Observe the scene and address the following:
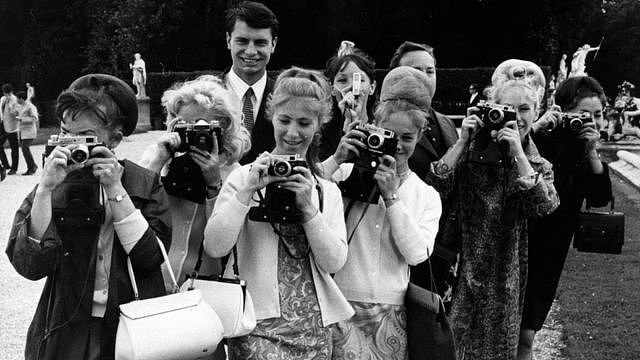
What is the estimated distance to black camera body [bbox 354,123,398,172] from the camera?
2824 millimetres

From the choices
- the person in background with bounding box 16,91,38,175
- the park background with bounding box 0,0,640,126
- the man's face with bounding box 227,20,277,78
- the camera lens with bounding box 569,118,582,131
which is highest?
the park background with bounding box 0,0,640,126

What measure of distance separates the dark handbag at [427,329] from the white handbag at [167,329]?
0.81 metres

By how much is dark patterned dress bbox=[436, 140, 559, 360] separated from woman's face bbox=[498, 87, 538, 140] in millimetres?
244

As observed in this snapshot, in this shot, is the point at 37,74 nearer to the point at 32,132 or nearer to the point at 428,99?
the point at 32,132

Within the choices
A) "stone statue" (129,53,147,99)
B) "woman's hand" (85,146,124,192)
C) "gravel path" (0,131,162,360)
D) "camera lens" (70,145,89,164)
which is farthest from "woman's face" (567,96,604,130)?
"stone statue" (129,53,147,99)

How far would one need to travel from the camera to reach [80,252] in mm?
2479

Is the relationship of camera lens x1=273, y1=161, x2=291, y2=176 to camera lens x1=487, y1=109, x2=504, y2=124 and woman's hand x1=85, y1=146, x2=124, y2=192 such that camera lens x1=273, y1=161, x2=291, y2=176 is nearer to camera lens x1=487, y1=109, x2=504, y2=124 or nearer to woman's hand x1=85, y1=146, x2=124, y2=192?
woman's hand x1=85, y1=146, x2=124, y2=192

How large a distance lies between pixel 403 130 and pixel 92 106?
4.00 ft

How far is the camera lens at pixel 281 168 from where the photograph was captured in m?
2.56

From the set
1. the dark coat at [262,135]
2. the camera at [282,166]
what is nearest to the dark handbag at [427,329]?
the camera at [282,166]

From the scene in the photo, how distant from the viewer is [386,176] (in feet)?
9.27

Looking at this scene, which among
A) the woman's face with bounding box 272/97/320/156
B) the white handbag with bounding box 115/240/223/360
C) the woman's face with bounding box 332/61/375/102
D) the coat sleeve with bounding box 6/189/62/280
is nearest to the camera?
the white handbag with bounding box 115/240/223/360

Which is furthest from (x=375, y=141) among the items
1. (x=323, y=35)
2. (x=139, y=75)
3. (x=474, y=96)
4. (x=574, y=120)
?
(x=323, y=35)

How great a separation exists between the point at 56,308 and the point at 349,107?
6.20ft
